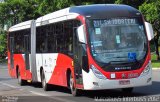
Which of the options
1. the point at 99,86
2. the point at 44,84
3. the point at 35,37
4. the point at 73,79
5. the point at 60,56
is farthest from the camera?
the point at 35,37

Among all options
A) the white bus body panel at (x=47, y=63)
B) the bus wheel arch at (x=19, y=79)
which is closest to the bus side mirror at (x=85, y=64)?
the white bus body panel at (x=47, y=63)

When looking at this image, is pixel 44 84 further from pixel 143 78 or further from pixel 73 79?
pixel 143 78

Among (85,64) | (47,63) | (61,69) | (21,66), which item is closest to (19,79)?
(21,66)

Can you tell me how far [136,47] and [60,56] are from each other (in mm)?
3497

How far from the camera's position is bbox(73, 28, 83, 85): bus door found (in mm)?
16528

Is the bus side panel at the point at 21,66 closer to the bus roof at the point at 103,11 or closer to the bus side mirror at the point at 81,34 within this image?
the bus roof at the point at 103,11

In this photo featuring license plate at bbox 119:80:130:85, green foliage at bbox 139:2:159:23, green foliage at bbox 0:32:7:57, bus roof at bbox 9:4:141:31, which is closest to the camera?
license plate at bbox 119:80:130:85

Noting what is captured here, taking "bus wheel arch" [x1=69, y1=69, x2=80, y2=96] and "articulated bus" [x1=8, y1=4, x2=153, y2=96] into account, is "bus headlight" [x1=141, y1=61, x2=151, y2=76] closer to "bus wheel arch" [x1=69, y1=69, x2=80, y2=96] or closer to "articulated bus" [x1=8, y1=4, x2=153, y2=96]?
"articulated bus" [x1=8, y1=4, x2=153, y2=96]

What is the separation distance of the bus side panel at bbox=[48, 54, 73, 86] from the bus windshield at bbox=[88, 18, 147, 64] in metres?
1.73

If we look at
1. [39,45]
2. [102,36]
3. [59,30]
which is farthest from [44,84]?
[102,36]

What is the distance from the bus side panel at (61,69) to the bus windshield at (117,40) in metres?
1.73

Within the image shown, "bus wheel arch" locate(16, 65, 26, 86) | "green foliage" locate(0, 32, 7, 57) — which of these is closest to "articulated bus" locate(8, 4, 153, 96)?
"bus wheel arch" locate(16, 65, 26, 86)

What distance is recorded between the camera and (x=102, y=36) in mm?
16109

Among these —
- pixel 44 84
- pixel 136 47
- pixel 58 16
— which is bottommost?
pixel 44 84
